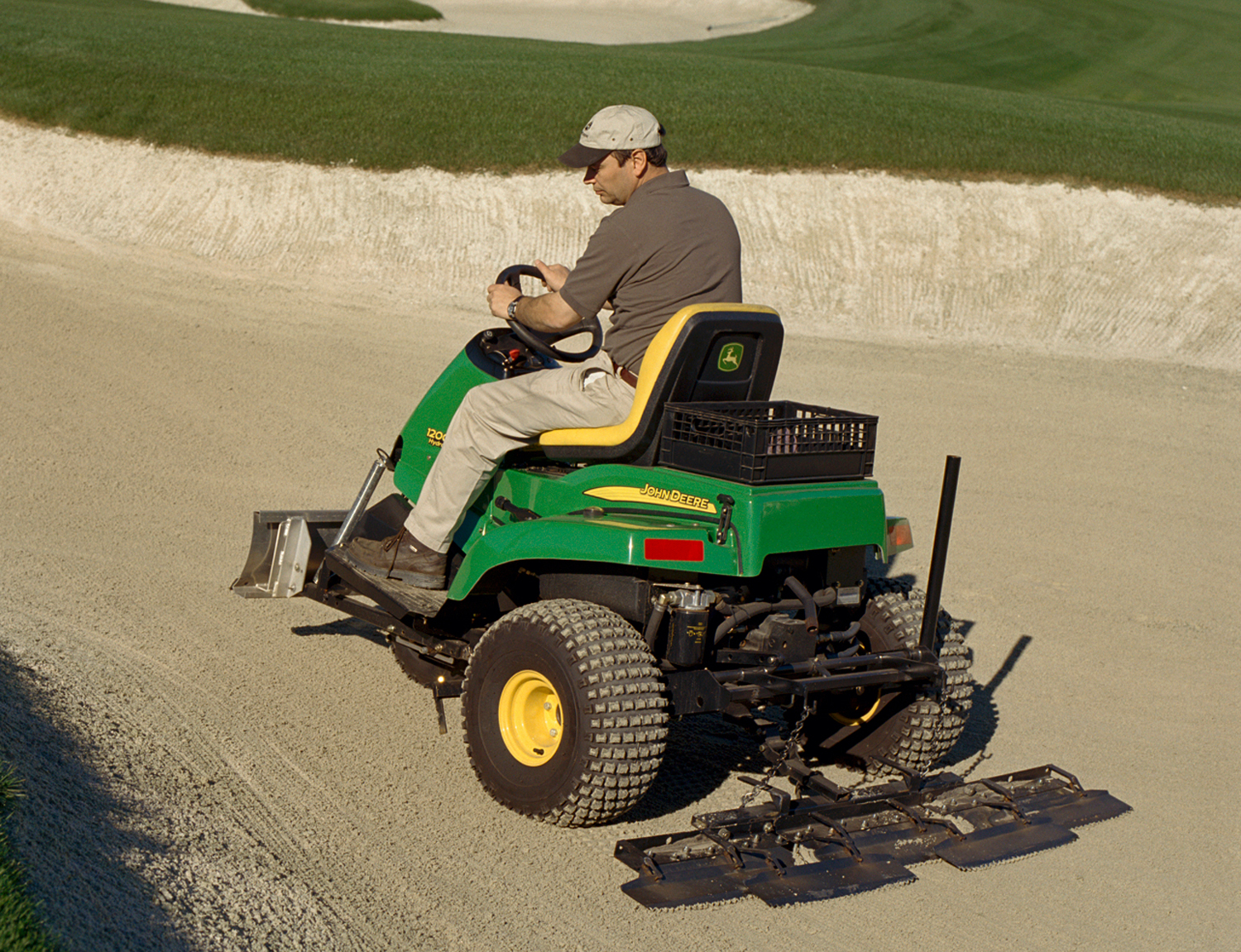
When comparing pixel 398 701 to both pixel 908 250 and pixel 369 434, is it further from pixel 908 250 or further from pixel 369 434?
pixel 908 250

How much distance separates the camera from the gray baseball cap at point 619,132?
14.7ft

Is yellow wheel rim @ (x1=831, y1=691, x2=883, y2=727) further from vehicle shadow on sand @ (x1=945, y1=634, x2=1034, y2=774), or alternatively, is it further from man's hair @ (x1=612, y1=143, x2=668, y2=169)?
man's hair @ (x1=612, y1=143, x2=668, y2=169)

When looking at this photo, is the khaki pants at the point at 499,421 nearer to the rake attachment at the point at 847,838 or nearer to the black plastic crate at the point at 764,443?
the black plastic crate at the point at 764,443

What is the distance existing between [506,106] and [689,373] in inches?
482

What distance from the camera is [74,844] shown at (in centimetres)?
340

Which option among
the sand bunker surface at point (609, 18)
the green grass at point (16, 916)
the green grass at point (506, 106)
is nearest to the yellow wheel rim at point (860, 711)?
the green grass at point (16, 916)

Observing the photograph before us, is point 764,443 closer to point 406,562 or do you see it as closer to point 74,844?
point 406,562

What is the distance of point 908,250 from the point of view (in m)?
14.5

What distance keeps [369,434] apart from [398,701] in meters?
4.43

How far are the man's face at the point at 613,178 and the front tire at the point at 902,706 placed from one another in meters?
1.80

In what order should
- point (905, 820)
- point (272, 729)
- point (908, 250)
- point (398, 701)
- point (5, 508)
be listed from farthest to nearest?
point (908, 250), point (5, 508), point (398, 701), point (272, 729), point (905, 820)

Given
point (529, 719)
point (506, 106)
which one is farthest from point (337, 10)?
point (529, 719)

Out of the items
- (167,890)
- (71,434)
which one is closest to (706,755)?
(167,890)

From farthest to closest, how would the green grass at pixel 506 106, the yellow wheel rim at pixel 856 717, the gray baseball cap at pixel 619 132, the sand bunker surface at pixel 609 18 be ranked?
the sand bunker surface at pixel 609 18 → the green grass at pixel 506 106 → the yellow wheel rim at pixel 856 717 → the gray baseball cap at pixel 619 132
